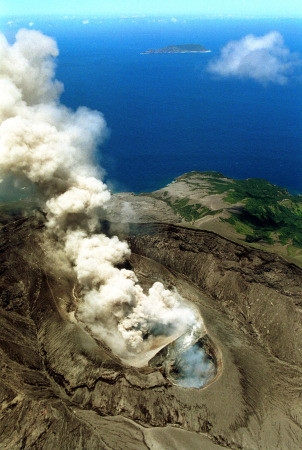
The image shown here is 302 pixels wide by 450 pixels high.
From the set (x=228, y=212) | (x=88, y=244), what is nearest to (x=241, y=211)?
(x=228, y=212)

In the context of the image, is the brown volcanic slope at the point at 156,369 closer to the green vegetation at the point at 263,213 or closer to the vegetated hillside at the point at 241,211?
the vegetated hillside at the point at 241,211

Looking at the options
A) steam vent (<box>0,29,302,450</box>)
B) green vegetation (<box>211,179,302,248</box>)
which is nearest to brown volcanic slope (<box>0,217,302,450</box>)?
steam vent (<box>0,29,302,450</box>)

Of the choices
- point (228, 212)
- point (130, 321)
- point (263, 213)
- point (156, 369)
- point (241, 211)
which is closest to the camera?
point (156, 369)

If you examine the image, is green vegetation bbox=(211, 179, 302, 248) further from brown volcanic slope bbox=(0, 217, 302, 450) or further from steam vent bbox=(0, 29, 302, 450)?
brown volcanic slope bbox=(0, 217, 302, 450)

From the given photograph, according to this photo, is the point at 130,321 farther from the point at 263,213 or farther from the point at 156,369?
the point at 263,213

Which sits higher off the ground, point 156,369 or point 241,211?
point 241,211

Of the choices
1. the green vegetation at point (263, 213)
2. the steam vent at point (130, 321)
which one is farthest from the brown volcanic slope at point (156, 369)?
the green vegetation at point (263, 213)

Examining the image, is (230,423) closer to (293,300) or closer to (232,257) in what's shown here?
(293,300)

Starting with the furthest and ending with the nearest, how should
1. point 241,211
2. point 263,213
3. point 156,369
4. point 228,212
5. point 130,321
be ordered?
point 263,213 → point 241,211 → point 228,212 → point 130,321 → point 156,369
